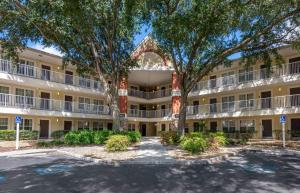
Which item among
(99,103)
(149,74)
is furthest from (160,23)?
(99,103)

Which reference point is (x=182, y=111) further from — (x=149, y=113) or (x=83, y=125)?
(x=149, y=113)

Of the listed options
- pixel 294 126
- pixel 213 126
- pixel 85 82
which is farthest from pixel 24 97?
pixel 294 126

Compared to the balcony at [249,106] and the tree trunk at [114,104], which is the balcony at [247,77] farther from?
the tree trunk at [114,104]

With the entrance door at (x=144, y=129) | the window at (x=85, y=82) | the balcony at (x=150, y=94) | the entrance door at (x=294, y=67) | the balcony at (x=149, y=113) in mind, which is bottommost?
the entrance door at (x=144, y=129)

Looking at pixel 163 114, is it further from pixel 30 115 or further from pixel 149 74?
pixel 30 115

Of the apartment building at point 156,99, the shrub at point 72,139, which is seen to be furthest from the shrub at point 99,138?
the apartment building at point 156,99

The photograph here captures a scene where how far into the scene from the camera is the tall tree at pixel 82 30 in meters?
18.9

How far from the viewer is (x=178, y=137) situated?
23.6m

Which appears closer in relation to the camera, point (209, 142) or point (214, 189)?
point (214, 189)

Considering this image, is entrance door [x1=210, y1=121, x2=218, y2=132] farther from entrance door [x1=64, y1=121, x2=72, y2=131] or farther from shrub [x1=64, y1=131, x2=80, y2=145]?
shrub [x1=64, y1=131, x2=80, y2=145]

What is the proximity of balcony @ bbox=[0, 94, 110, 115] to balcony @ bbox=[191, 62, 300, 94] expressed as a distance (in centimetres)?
1220

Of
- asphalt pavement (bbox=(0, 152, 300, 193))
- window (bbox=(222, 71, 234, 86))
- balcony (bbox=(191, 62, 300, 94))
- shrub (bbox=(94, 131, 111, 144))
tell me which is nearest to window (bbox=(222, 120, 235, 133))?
balcony (bbox=(191, 62, 300, 94))

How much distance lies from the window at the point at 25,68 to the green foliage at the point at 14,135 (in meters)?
5.37

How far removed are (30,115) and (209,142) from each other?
1832 cm
